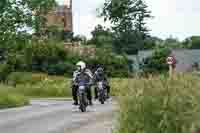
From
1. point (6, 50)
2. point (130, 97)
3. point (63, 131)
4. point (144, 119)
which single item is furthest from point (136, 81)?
point (6, 50)

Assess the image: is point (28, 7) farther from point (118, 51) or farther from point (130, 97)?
point (118, 51)

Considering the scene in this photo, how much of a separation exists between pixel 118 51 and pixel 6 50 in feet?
224

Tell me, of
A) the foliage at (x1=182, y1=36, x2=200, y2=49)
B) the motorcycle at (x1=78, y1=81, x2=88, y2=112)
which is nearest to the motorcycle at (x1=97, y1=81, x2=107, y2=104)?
the motorcycle at (x1=78, y1=81, x2=88, y2=112)

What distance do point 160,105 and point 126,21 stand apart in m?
97.2

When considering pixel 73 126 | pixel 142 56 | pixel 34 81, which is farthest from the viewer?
pixel 142 56

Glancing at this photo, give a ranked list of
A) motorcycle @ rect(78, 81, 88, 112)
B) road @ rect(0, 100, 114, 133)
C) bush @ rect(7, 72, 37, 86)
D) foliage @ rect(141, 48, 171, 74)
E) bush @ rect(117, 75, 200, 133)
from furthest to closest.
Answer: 1. foliage @ rect(141, 48, 171, 74)
2. bush @ rect(7, 72, 37, 86)
3. motorcycle @ rect(78, 81, 88, 112)
4. road @ rect(0, 100, 114, 133)
5. bush @ rect(117, 75, 200, 133)

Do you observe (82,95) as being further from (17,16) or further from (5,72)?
(5,72)

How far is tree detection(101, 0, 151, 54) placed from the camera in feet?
345

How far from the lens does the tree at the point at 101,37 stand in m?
99.9

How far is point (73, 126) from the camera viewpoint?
1942 centimetres

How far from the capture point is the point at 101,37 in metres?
104

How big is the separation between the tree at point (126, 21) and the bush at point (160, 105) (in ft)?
303

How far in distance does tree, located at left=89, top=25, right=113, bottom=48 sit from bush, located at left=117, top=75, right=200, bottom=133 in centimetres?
8357

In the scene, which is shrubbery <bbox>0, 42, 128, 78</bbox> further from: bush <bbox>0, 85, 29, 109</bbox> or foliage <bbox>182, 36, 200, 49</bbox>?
foliage <bbox>182, 36, 200, 49</bbox>
